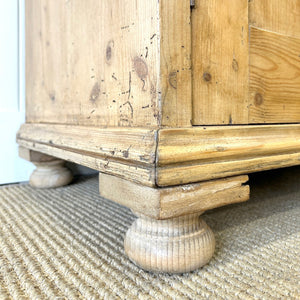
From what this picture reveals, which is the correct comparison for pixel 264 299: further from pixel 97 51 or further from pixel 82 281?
pixel 97 51

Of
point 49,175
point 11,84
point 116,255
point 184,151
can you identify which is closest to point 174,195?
point 184,151

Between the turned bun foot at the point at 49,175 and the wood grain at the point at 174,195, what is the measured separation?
17.9 inches

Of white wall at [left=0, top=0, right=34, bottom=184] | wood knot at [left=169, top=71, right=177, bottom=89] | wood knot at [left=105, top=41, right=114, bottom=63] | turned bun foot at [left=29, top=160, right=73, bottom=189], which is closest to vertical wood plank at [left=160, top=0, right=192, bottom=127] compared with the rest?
wood knot at [left=169, top=71, right=177, bottom=89]

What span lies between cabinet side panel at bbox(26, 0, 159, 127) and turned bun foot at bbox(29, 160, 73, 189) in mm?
130

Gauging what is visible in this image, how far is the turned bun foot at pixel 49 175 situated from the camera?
84cm

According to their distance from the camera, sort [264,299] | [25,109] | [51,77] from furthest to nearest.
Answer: [25,109], [51,77], [264,299]

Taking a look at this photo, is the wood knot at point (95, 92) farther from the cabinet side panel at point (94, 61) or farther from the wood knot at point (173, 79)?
the wood knot at point (173, 79)

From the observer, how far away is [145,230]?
0.40 meters

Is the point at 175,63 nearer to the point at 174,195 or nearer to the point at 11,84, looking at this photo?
the point at 174,195

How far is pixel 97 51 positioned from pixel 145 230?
0.30m

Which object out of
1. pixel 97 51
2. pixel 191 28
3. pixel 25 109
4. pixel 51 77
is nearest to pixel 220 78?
pixel 191 28

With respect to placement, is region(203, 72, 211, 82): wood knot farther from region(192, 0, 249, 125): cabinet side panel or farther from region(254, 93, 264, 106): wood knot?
region(254, 93, 264, 106): wood knot

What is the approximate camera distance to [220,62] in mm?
424

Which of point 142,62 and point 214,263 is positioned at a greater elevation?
point 142,62
